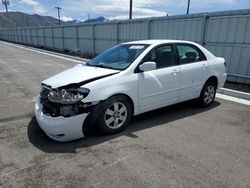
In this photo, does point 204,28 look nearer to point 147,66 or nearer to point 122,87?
point 147,66

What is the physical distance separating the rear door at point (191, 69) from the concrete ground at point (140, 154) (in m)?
0.53

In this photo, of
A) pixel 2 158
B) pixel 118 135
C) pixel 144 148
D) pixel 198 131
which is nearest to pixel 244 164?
pixel 198 131

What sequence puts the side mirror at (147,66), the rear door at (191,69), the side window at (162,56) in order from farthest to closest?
the rear door at (191,69) → the side window at (162,56) → the side mirror at (147,66)

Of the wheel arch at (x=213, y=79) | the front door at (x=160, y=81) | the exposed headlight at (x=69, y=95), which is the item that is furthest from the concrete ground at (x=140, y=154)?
the wheel arch at (x=213, y=79)

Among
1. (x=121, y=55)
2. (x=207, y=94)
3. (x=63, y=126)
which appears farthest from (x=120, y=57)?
(x=207, y=94)

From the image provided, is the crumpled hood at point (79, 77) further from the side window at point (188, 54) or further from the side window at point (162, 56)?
the side window at point (188, 54)

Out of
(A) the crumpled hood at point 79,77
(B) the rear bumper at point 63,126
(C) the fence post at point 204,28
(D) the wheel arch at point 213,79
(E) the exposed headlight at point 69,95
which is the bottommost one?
(B) the rear bumper at point 63,126

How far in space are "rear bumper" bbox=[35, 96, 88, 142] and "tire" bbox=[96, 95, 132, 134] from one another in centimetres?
34

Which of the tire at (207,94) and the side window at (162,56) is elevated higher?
the side window at (162,56)

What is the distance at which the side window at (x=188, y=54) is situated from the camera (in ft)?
16.5

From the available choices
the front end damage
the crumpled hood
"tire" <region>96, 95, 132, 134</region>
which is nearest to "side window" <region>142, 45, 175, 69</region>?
the crumpled hood

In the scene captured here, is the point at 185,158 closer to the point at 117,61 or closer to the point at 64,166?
the point at 64,166

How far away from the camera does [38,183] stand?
2.79 metres

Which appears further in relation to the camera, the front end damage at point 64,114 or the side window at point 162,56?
the side window at point 162,56
